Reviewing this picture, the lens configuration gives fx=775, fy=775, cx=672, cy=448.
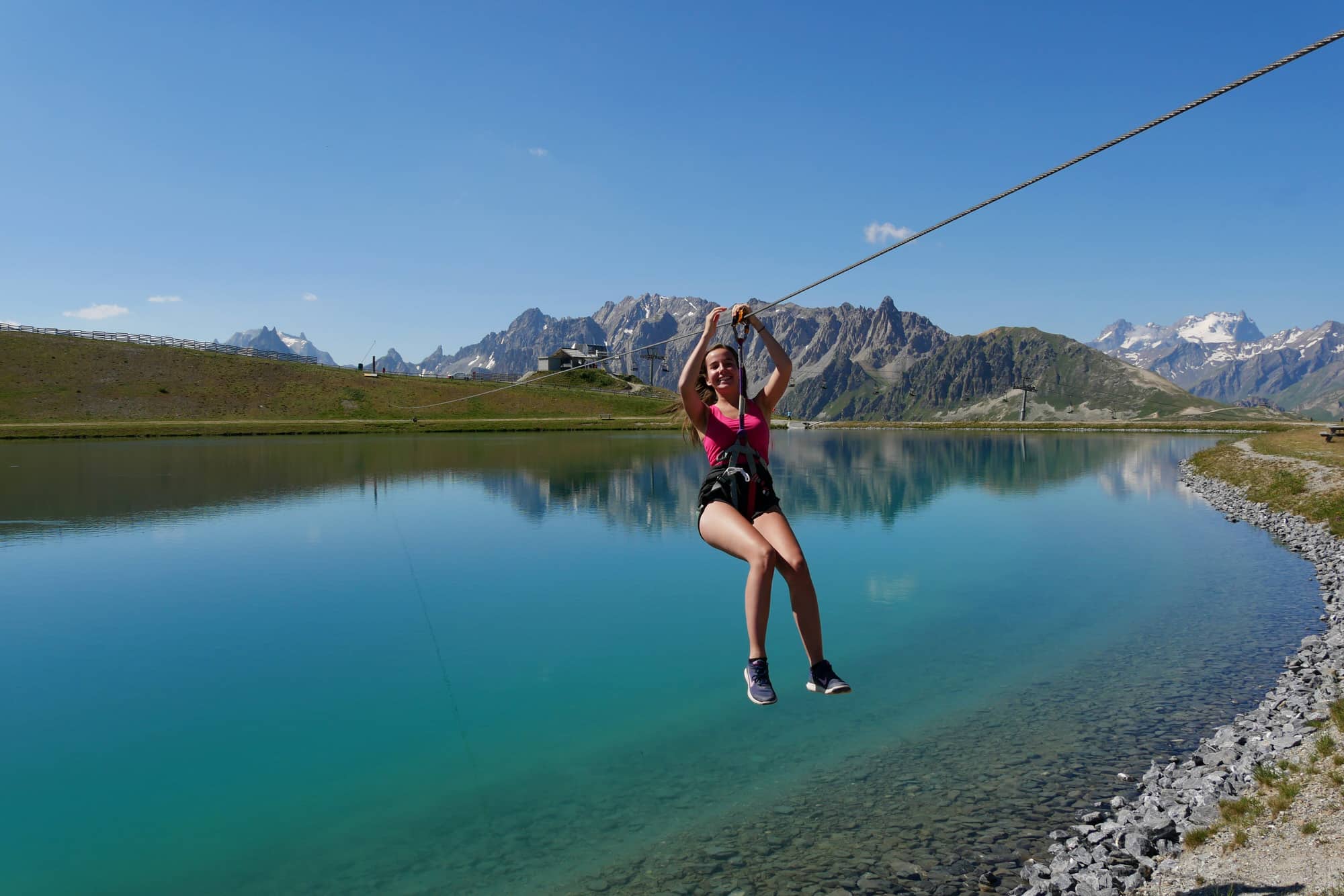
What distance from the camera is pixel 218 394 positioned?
149m

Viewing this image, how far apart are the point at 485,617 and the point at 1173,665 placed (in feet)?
64.8

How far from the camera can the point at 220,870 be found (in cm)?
1191

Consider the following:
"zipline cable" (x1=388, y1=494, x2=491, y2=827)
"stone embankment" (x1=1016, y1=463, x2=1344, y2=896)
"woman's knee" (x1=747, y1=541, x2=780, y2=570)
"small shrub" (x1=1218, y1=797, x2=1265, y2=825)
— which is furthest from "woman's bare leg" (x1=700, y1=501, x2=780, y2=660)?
"small shrub" (x1=1218, y1=797, x2=1265, y2=825)

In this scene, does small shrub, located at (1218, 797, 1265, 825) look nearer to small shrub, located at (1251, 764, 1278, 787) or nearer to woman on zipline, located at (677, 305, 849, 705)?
small shrub, located at (1251, 764, 1278, 787)

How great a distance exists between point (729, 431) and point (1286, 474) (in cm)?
6115

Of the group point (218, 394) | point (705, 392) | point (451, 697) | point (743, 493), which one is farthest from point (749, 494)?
point (218, 394)

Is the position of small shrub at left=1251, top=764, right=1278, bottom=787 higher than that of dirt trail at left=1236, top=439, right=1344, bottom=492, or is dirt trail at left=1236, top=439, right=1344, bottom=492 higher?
dirt trail at left=1236, top=439, right=1344, bottom=492

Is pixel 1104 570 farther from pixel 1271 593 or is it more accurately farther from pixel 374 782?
pixel 374 782

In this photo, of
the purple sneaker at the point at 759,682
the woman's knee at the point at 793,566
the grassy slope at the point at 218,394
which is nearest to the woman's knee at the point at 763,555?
the woman's knee at the point at 793,566

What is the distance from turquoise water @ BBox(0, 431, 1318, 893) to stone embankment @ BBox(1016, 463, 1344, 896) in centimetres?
81

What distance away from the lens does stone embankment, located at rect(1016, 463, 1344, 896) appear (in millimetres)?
10539

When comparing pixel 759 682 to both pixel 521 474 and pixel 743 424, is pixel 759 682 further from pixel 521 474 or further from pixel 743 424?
pixel 521 474

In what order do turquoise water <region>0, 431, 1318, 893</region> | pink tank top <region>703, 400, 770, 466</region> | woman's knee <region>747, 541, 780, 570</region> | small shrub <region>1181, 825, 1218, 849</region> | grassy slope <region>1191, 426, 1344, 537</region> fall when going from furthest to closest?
1. grassy slope <region>1191, 426, 1344, 537</region>
2. turquoise water <region>0, 431, 1318, 893</region>
3. small shrub <region>1181, 825, 1218, 849</region>
4. pink tank top <region>703, 400, 770, 466</region>
5. woman's knee <region>747, 541, 780, 570</region>

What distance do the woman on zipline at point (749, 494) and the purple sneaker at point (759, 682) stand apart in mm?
10
